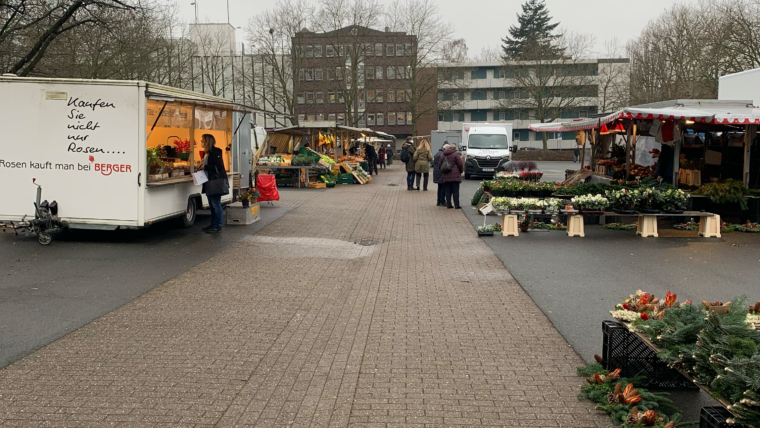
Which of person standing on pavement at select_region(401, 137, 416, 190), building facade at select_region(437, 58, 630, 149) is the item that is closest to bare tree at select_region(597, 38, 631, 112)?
building facade at select_region(437, 58, 630, 149)

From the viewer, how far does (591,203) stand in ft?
45.9

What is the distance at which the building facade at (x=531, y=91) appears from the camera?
67375mm

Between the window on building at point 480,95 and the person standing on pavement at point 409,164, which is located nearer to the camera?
the person standing on pavement at point 409,164

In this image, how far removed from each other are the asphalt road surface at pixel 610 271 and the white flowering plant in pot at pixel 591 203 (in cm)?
49

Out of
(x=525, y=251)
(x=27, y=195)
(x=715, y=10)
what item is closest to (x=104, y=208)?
(x=27, y=195)

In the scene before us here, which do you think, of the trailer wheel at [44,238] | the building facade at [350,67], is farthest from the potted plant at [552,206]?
the building facade at [350,67]

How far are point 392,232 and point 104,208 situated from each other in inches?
226

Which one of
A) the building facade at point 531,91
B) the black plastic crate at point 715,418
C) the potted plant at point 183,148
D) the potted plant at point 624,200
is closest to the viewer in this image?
the black plastic crate at point 715,418

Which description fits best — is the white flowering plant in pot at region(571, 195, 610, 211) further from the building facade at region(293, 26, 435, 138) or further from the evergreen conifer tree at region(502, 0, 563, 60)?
the evergreen conifer tree at region(502, 0, 563, 60)

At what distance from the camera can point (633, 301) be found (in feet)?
17.7

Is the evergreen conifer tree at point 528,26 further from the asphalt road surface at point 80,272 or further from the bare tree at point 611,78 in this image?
the asphalt road surface at point 80,272

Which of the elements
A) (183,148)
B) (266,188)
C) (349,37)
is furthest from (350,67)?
(183,148)

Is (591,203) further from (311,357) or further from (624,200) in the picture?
(311,357)

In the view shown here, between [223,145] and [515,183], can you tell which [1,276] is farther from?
[515,183]
